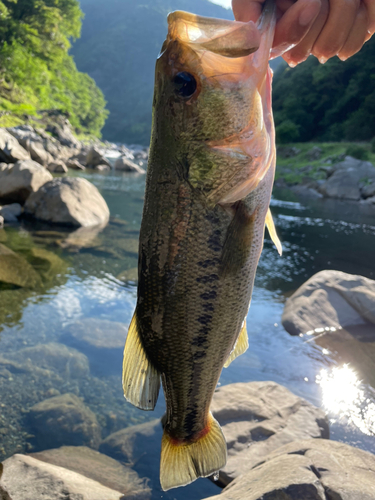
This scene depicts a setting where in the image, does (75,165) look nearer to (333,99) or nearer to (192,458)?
(192,458)

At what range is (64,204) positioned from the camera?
11.6 m

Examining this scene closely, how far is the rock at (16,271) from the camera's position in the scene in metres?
7.09

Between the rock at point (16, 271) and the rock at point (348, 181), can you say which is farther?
the rock at point (348, 181)

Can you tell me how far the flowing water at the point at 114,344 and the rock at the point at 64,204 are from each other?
0.56 metres

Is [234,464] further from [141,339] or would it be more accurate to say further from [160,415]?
[141,339]

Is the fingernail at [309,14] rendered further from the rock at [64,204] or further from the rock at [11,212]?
the rock at [11,212]

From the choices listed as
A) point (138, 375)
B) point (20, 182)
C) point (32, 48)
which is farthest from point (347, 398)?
point (32, 48)

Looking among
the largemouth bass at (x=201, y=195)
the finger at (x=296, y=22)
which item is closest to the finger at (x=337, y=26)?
the finger at (x=296, y=22)

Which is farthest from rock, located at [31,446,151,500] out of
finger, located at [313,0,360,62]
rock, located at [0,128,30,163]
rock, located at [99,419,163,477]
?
rock, located at [0,128,30,163]

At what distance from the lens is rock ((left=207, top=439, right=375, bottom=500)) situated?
8.12 feet

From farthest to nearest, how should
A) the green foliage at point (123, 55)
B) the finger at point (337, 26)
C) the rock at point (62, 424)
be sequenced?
1. the green foliage at point (123, 55)
2. the rock at point (62, 424)
3. the finger at point (337, 26)

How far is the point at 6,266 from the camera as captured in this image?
7.71 m

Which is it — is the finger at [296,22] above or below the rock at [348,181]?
above

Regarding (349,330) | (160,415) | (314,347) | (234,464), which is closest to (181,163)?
(234,464)
